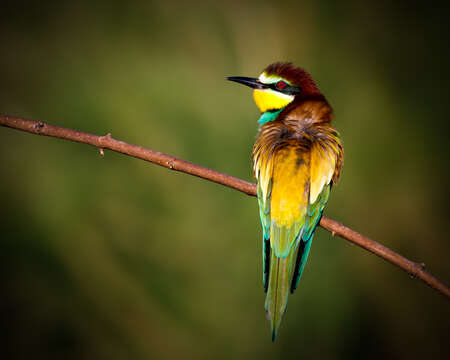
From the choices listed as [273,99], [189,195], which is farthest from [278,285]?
[189,195]

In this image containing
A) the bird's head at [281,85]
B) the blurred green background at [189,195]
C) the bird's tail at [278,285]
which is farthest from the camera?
the blurred green background at [189,195]

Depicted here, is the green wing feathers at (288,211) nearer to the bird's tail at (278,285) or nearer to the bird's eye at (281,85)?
the bird's tail at (278,285)

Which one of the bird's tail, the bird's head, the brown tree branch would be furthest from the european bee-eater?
the bird's head

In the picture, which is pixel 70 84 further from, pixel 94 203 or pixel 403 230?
pixel 403 230

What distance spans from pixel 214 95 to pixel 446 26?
1.89 meters

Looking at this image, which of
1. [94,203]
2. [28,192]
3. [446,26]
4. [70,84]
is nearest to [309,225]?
[94,203]

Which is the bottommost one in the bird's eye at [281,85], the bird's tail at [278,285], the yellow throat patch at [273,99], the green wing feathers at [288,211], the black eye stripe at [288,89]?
the bird's tail at [278,285]

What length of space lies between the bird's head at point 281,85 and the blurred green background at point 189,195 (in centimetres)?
53

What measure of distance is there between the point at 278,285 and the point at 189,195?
3.91 ft

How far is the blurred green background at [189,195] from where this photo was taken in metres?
2.26

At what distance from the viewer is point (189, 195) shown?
2500 millimetres

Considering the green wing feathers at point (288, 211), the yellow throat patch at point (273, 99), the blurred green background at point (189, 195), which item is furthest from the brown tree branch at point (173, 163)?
the blurred green background at point (189, 195)

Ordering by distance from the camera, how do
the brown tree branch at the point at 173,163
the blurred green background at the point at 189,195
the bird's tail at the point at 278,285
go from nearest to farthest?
the brown tree branch at the point at 173,163
the bird's tail at the point at 278,285
the blurred green background at the point at 189,195

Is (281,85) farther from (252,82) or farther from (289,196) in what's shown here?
(289,196)
